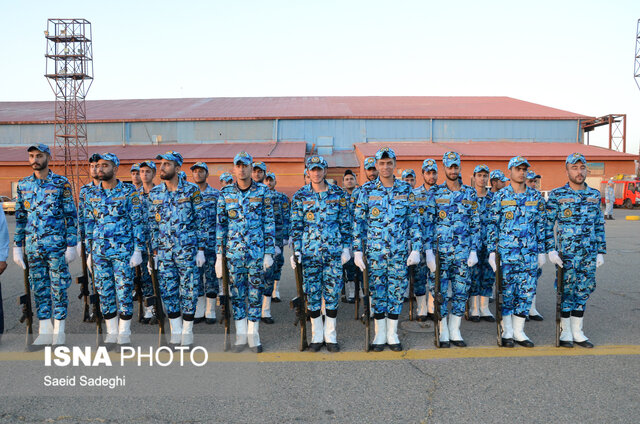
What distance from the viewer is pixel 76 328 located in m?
5.24

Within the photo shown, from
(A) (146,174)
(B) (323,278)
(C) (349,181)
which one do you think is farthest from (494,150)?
(B) (323,278)

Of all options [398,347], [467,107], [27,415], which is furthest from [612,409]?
[467,107]

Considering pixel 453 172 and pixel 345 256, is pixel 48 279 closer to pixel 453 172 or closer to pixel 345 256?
pixel 345 256

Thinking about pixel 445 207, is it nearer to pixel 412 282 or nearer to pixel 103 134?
pixel 412 282

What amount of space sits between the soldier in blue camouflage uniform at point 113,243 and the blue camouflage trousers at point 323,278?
1944 mm

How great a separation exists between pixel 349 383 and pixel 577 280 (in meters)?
2.90

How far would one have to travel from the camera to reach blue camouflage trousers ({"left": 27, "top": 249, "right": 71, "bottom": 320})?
177 inches

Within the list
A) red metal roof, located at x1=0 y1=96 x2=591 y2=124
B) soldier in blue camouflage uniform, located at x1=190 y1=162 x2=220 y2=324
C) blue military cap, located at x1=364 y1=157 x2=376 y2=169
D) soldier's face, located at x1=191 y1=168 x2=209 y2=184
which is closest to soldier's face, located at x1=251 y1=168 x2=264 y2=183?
soldier in blue camouflage uniform, located at x1=190 y1=162 x2=220 y2=324

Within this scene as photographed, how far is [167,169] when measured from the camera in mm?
4539

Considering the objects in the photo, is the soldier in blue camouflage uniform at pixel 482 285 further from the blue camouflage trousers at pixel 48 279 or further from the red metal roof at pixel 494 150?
the red metal roof at pixel 494 150

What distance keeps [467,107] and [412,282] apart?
103 feet

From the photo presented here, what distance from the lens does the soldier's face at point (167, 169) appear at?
452 centimetres

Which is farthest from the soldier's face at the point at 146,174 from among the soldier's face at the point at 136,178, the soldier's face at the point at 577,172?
the soldier's face at the point at 577,172

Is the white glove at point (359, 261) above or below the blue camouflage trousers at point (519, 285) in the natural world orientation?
above
